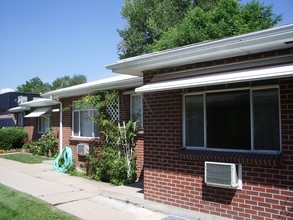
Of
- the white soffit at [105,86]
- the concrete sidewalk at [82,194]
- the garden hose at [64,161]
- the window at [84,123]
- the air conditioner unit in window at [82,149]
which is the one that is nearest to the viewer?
the concrete sidewalk at [82,194]

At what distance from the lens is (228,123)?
19.3 feet

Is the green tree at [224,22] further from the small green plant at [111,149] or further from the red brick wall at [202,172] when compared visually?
the red brick wall at [202,172]

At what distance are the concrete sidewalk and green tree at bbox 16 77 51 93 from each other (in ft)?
269

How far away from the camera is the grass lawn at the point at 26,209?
6.31m

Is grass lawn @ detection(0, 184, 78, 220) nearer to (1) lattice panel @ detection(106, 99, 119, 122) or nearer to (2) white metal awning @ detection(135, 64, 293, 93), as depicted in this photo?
(2) white metal awning @ detection(135, 64, 293, 93)

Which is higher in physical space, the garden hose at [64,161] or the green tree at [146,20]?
the green tree at [146,20]

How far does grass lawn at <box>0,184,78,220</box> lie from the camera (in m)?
6.31

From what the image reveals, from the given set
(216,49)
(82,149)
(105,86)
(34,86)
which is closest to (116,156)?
(105,86)

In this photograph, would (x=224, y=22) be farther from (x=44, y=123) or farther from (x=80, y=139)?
(x=80, y=139)

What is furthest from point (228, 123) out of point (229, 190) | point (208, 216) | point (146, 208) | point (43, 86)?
point (43, 86)

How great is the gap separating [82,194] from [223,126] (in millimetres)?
4373

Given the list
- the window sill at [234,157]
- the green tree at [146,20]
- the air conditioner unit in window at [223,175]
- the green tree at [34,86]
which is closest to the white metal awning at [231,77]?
the window sill at [234,157]

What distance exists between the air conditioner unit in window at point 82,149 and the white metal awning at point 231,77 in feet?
20.0

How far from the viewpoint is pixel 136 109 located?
1015 centimetres
